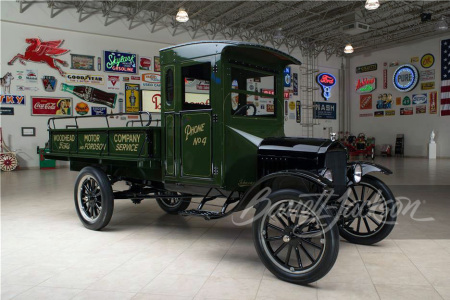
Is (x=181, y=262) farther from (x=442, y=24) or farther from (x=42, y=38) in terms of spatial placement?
(x=442, y=24)

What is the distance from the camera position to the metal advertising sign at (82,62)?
13.5 m

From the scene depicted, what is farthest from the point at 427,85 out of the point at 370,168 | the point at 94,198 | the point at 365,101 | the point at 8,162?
the point at 8,162

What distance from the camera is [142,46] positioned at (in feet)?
49.6

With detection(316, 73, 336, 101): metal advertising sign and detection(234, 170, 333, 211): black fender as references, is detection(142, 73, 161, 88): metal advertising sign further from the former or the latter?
detection(234, 170, 333, 211): black fender

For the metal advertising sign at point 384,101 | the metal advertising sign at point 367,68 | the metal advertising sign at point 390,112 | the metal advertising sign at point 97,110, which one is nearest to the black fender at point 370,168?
the metal advertising sign at point 97,110

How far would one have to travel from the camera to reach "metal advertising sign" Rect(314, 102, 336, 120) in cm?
2077

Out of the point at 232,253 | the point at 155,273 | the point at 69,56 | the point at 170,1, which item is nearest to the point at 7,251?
the point at 155,273

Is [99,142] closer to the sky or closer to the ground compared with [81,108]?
closer to the ground

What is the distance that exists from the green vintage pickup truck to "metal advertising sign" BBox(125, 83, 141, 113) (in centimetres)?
1046

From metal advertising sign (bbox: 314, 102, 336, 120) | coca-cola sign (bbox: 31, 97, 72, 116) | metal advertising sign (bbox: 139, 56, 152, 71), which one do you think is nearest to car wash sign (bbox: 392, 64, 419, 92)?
metal advertising sign (bbox: 314, 102, 336, 120)

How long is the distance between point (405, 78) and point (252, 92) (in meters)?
17.4

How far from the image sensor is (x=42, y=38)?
42.2 ft

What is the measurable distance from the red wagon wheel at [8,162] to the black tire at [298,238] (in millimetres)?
11561

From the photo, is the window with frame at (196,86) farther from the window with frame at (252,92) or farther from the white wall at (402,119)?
the white wall at (402,119)
